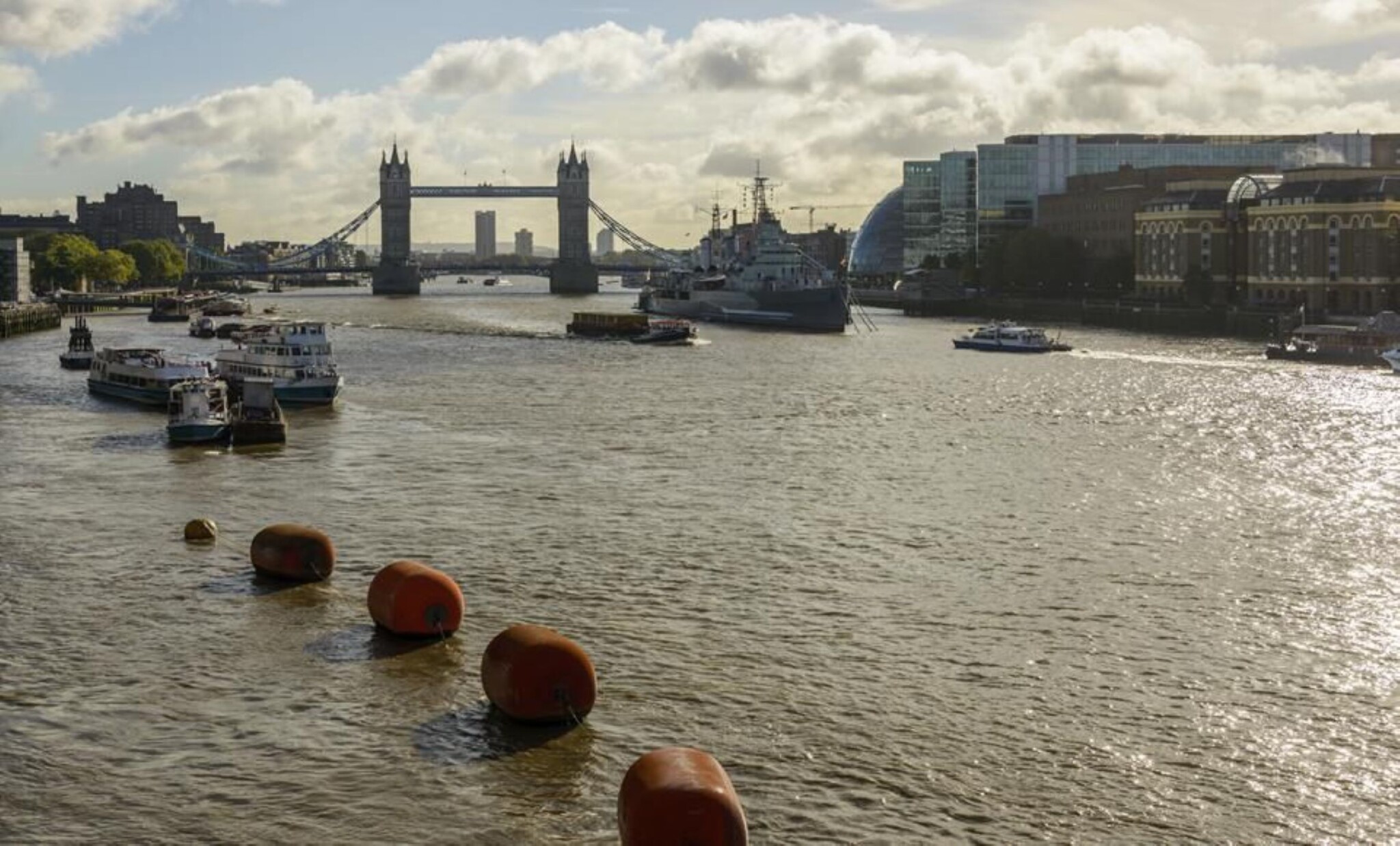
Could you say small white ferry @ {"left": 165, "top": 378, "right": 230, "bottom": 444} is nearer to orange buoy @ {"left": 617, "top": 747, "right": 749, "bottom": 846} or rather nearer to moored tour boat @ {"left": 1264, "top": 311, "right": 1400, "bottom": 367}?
orange buoy @ {"left": 617, "top": 747, "right": 749, "bottom": 846}

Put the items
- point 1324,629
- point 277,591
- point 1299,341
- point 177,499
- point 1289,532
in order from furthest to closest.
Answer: point 1299,341
point 177,499
point 1289,532
point 277,591
point 1324,629

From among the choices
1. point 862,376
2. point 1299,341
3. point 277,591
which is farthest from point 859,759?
point 1299,341

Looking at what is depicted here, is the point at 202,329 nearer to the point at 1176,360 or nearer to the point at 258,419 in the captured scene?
the point at 1176,360

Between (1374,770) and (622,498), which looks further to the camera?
(622,498)

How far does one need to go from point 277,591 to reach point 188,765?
29.3 feet

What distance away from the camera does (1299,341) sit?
281 ft

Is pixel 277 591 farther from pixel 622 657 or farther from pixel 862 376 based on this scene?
pixel 862 376

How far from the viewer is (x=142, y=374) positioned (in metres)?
61.4

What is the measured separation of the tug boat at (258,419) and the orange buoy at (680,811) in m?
34.9

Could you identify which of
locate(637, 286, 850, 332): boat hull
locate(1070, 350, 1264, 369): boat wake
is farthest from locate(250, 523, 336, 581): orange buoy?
locate(637, 286, 850, 332): boat hull

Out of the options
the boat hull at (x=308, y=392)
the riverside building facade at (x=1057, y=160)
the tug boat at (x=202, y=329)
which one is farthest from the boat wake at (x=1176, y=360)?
the riverside building facade at (x=1057, y=160)

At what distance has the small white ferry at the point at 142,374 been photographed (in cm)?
6069

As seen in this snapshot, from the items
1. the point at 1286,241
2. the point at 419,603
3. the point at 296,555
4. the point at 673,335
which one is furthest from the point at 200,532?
the point at 1286,241

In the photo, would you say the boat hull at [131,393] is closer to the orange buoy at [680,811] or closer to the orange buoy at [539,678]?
the orange buoy at [539,678]
